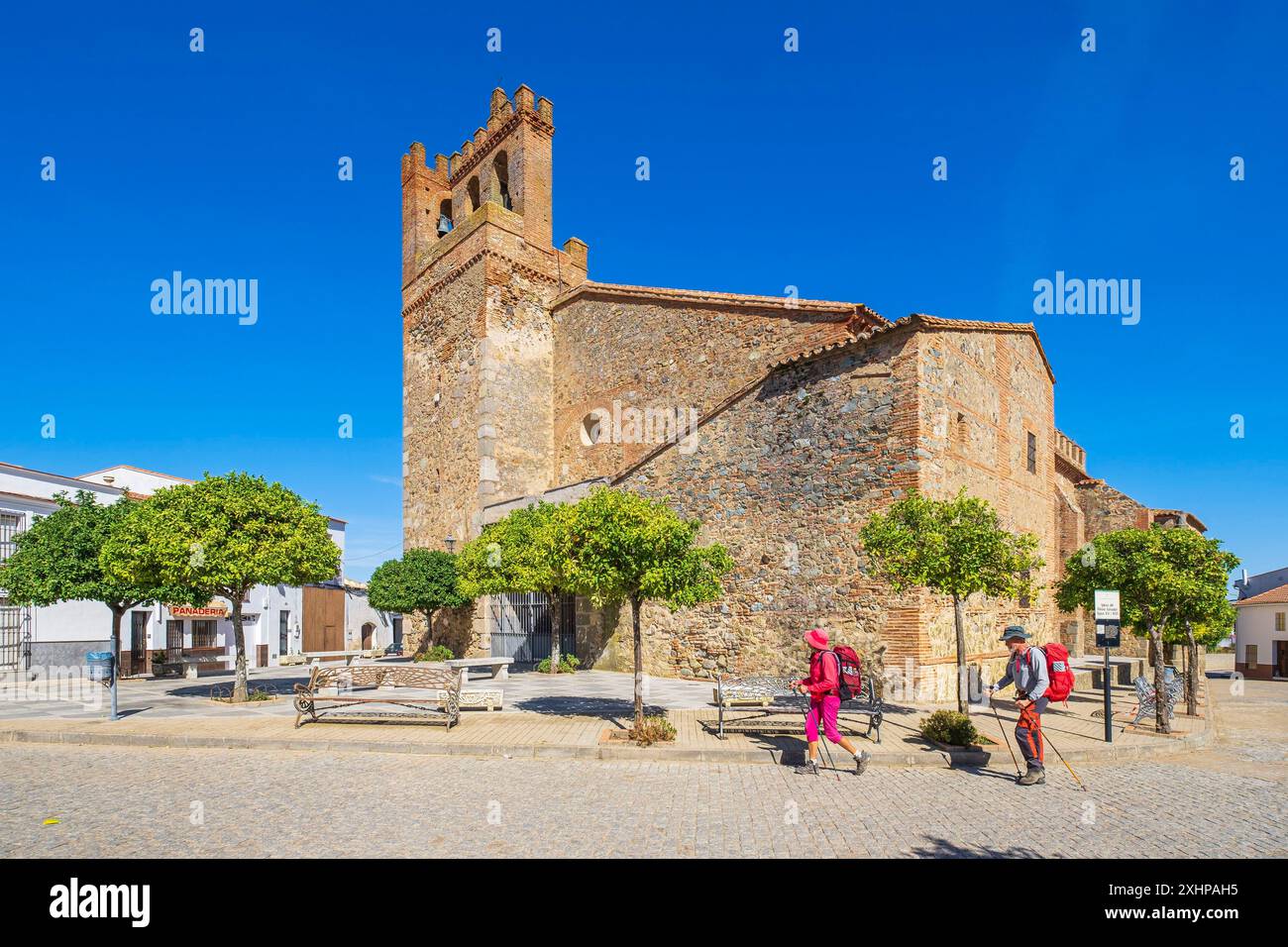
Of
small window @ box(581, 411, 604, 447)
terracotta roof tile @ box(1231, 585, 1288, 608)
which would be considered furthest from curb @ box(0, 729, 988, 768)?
terracotta roof tile @ box(1231, 585, 1288, 608)

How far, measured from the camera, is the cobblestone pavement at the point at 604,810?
17.5ft

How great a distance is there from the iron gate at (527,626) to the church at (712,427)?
0.08 meters

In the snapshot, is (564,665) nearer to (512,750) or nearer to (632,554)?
(512,750)

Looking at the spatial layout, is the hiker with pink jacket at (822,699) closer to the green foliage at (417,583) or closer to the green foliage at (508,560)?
the green foliage at (508,560)

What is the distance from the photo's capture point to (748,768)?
26.7ft

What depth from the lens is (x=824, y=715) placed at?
8039 mm

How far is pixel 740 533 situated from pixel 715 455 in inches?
76.4

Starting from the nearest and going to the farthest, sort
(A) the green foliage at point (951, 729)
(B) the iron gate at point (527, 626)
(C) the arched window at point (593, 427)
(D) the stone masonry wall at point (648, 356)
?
(A) the green foliage at point (951, 729), (D) the stone masonry wall at point (648, 356), (B) the iron gate at point (527, 626), (C) the arched window at point (593, 427)

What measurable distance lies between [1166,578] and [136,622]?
1157 inches

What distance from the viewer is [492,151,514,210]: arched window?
2545 centimetres

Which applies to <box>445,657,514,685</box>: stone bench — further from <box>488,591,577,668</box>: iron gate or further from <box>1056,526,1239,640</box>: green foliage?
<box>1056,526,1239,640</box>: green foliage

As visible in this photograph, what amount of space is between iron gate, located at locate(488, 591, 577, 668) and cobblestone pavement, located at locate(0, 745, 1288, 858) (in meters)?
12.2

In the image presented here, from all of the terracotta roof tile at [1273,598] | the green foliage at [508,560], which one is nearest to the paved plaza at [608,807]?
the green foliage at [508,560]
